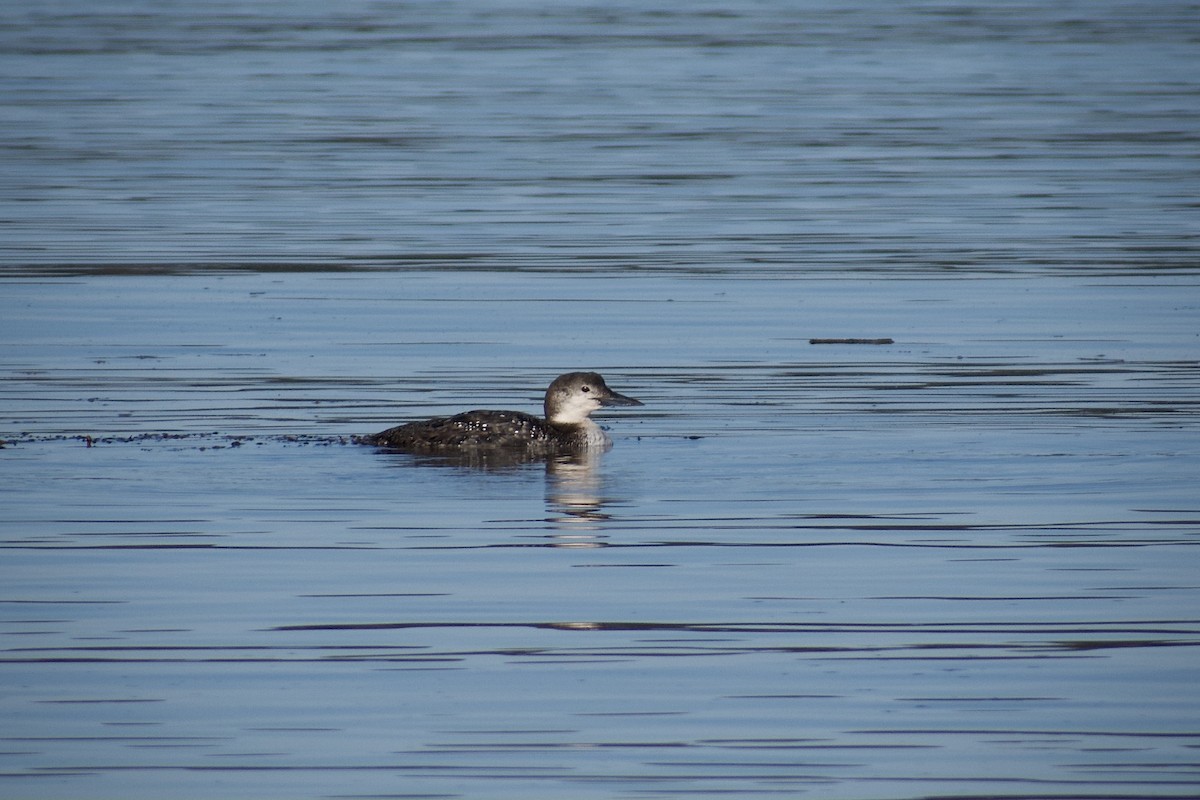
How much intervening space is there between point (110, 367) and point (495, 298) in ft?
13.2

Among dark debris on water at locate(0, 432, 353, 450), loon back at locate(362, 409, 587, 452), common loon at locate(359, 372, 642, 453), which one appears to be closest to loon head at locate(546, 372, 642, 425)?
common loon at locate(359, 372, 642, 453)

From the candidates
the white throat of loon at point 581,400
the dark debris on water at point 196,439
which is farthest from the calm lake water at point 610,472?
the white throat of loon at point 581,400

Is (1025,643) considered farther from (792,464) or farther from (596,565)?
(792,464)

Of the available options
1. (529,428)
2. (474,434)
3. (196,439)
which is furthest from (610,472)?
(196,439)

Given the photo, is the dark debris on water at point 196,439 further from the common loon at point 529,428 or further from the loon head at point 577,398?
the loon head at point 577,398

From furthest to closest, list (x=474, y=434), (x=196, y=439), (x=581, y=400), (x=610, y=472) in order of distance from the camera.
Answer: (x=581, y=400) < (x=474, y=434) < (x=196, y=439) < (x=610, y=472)

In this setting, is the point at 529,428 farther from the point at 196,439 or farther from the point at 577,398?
the point at 196,439

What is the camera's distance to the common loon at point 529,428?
12.2 meters

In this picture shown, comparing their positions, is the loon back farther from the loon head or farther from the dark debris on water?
the dark debris on water

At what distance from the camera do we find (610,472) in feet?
39.0

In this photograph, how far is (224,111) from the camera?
35500 millimetres

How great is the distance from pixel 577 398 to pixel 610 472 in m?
1.07

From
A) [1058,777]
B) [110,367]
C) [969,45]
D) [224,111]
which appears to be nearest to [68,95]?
[224,111]

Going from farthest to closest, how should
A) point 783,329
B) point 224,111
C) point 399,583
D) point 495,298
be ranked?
point 224,111 < point 495,298 < point 783,329 < point 399,583
